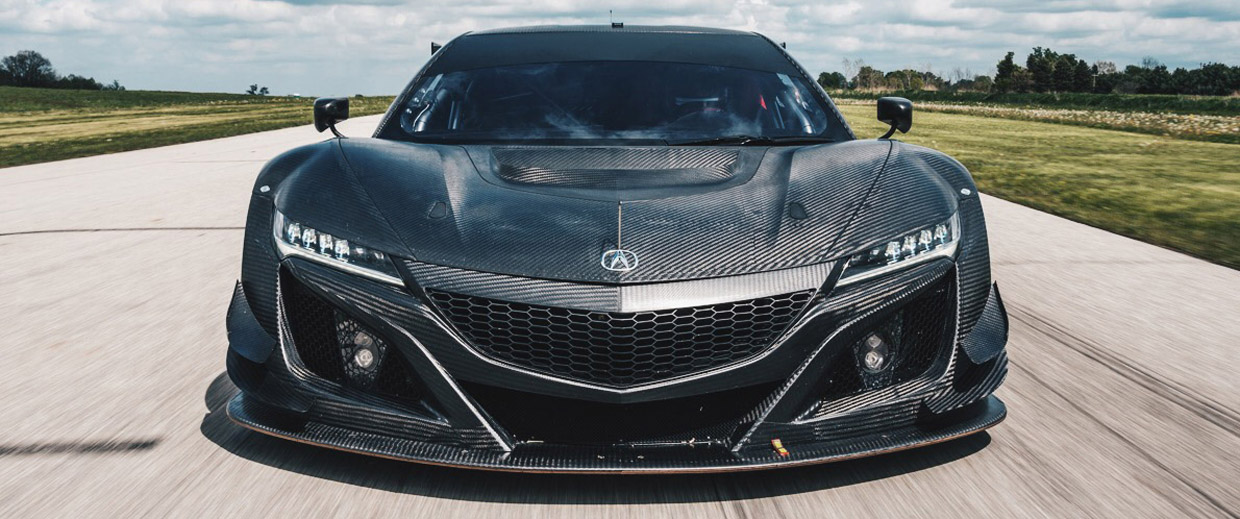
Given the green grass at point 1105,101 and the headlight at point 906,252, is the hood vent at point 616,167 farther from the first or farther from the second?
the green grass at point 1105,101

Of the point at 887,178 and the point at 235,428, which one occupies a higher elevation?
the point at 887,178

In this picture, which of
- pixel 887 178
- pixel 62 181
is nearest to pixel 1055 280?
pixel 887 178

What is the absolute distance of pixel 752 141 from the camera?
3953 mm

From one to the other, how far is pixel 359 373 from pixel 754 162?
1.43 m

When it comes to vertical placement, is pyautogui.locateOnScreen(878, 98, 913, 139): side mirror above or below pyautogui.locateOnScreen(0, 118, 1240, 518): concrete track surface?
above

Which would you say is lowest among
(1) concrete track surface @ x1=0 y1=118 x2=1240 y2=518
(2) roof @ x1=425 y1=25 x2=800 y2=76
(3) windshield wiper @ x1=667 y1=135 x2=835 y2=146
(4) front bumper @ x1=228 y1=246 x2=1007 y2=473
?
(1) concrete track surface @ x1=0 y1=118 x2=1240 y2=518

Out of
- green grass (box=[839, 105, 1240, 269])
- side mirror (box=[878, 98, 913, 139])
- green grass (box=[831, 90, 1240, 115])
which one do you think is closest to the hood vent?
side mirror (box=[878, 98, 913, 139])

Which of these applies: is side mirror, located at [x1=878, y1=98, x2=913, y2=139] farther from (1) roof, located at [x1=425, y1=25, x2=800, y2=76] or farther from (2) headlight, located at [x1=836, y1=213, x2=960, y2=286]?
(2) headlight, located at [x1=836, y1=213, x2=960, y2=286]

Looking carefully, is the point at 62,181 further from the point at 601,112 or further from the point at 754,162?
the point at 754,162

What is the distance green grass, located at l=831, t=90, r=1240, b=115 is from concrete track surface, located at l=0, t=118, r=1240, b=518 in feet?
120

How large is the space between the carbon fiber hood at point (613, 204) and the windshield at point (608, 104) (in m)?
0.41

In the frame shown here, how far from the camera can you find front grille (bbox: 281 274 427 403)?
2.90 metres

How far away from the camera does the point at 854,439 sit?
113 inches

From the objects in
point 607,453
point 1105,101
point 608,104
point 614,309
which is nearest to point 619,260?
point 614,309
